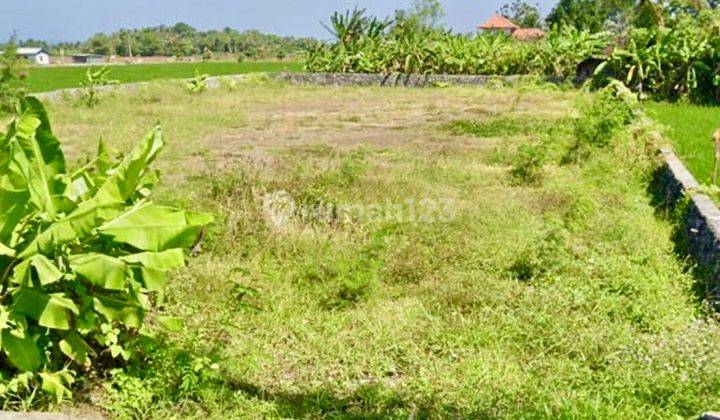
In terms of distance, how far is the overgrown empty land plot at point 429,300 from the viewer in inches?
106

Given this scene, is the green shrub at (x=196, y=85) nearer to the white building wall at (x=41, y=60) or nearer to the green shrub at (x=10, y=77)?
the green shrub at (x=10, y=77)

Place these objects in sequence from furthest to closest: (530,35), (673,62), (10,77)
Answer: (530,35) → (673,62) → (10,77)

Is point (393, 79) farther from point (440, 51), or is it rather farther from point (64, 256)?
point (64, 256)

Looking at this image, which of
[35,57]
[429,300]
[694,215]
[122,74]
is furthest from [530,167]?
[35,57]

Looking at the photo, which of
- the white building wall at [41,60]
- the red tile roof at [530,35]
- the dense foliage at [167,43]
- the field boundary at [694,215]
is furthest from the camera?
the dense foliage at [167,43]

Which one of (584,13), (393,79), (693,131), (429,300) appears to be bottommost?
(429,300)

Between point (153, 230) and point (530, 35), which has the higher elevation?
point (530, 35)

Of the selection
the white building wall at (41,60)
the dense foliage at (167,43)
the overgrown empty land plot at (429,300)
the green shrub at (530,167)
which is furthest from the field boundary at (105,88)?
the dense foliage at (167,43)

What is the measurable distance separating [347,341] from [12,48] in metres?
11.1

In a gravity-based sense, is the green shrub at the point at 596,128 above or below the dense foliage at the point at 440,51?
below

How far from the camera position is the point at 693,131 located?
29.1ft

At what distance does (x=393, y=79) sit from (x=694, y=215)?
15.6 meters

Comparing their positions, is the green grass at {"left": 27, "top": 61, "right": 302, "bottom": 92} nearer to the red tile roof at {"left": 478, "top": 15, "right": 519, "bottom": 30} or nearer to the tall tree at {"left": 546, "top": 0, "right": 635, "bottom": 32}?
the tall tree at {"left": 546, "top": 0, "right": 635, "bottom": 32}

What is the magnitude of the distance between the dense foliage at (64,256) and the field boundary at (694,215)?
2.98 meters
